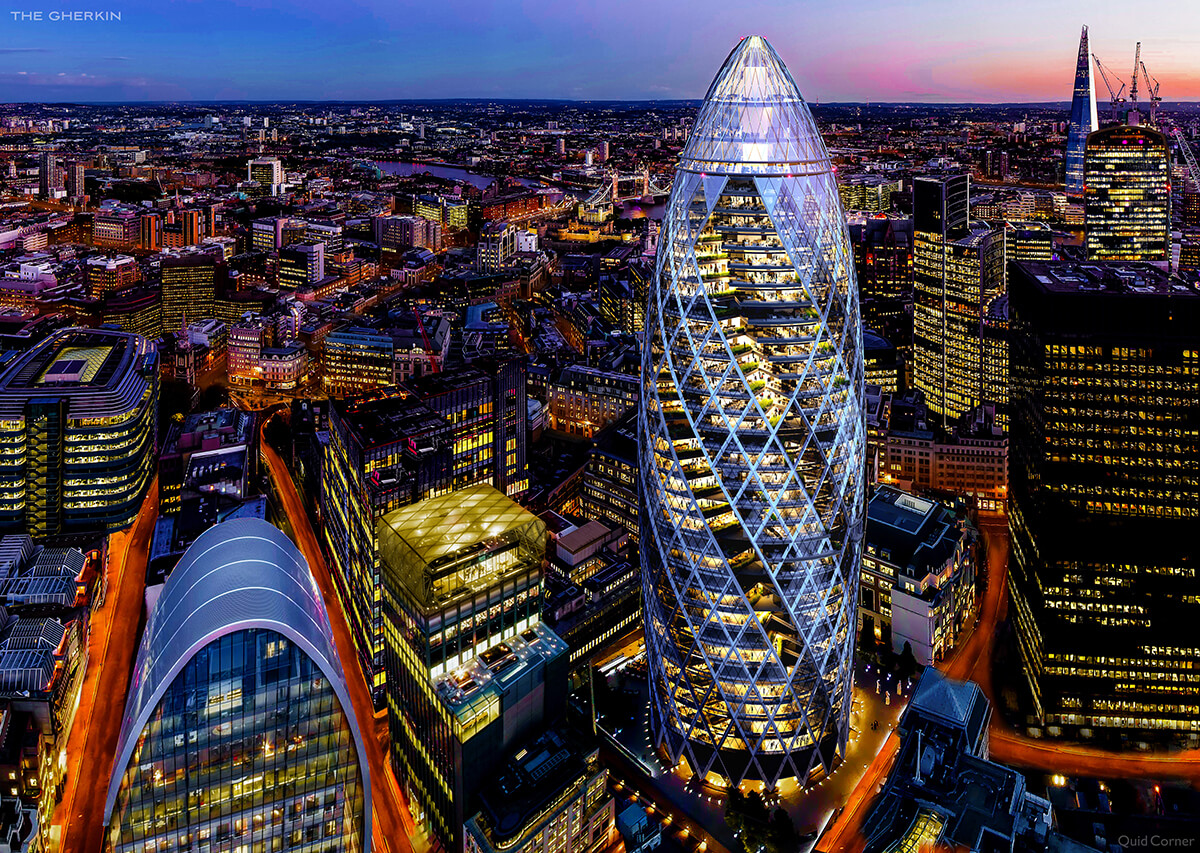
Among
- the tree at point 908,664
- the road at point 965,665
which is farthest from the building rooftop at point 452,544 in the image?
the tree at point 908,664

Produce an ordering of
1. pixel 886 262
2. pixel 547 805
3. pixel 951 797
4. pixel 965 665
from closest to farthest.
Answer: pixel 951 797, pixel 547 805, pixel 965 665, pixel 886 262

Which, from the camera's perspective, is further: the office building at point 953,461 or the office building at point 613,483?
the office building at point 953,461

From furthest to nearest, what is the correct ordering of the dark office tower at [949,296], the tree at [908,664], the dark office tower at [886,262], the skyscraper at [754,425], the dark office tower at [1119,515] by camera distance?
the dark office tower at [886,262], the dark office tower at [949,296], the tree at [908,664], the dark office tower at [1119,515], the skyscraper at [754,425]

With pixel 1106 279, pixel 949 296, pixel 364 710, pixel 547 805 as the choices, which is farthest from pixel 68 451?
pixel 949 296

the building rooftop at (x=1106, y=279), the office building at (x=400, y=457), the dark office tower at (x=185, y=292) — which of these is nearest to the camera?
the building rooftop at (x=1106, y=279)

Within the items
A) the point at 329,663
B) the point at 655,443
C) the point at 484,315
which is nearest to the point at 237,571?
the point at 329,663

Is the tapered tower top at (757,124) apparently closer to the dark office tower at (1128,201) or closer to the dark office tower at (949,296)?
the dark office tower at (949,296)

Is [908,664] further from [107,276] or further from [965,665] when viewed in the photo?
[107,276]

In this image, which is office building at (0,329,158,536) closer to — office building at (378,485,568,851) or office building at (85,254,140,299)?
office building at (378,485,568,851)

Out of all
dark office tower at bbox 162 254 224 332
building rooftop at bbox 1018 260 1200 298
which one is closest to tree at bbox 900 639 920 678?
building rooftop at bbox 1018 260 1200 298
